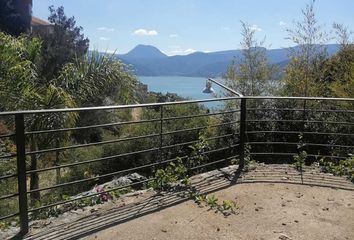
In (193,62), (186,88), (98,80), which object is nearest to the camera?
(98,80)

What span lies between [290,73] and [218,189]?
746cm

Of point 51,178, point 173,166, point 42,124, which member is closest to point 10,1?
point 51,178

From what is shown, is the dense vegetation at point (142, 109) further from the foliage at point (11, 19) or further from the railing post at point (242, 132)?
the foliage at point (11, 19)

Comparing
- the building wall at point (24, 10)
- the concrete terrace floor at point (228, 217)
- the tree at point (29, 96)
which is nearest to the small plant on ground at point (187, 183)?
the concrete terrace floor at point (228, 217)

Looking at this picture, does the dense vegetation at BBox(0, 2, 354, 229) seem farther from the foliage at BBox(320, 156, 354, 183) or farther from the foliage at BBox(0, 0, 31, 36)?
the foliage at BBox(0, 0, 31, 36)

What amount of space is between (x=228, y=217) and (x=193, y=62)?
196 ft

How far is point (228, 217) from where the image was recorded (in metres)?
4.26

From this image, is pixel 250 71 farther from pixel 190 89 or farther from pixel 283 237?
pixel 190 89

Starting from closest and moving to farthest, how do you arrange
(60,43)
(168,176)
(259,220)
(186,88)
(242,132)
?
1. (259,220)
2. (168,176)
3. (242,132)
4. (60,43)
5. (186,88)

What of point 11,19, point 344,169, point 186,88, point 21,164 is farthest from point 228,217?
point 11,19

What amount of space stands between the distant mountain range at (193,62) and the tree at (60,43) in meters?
3.29

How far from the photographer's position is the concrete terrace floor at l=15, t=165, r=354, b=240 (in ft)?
12.6

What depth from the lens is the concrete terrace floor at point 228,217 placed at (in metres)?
3.85

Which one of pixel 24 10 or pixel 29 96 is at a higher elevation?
pixel 24 10
